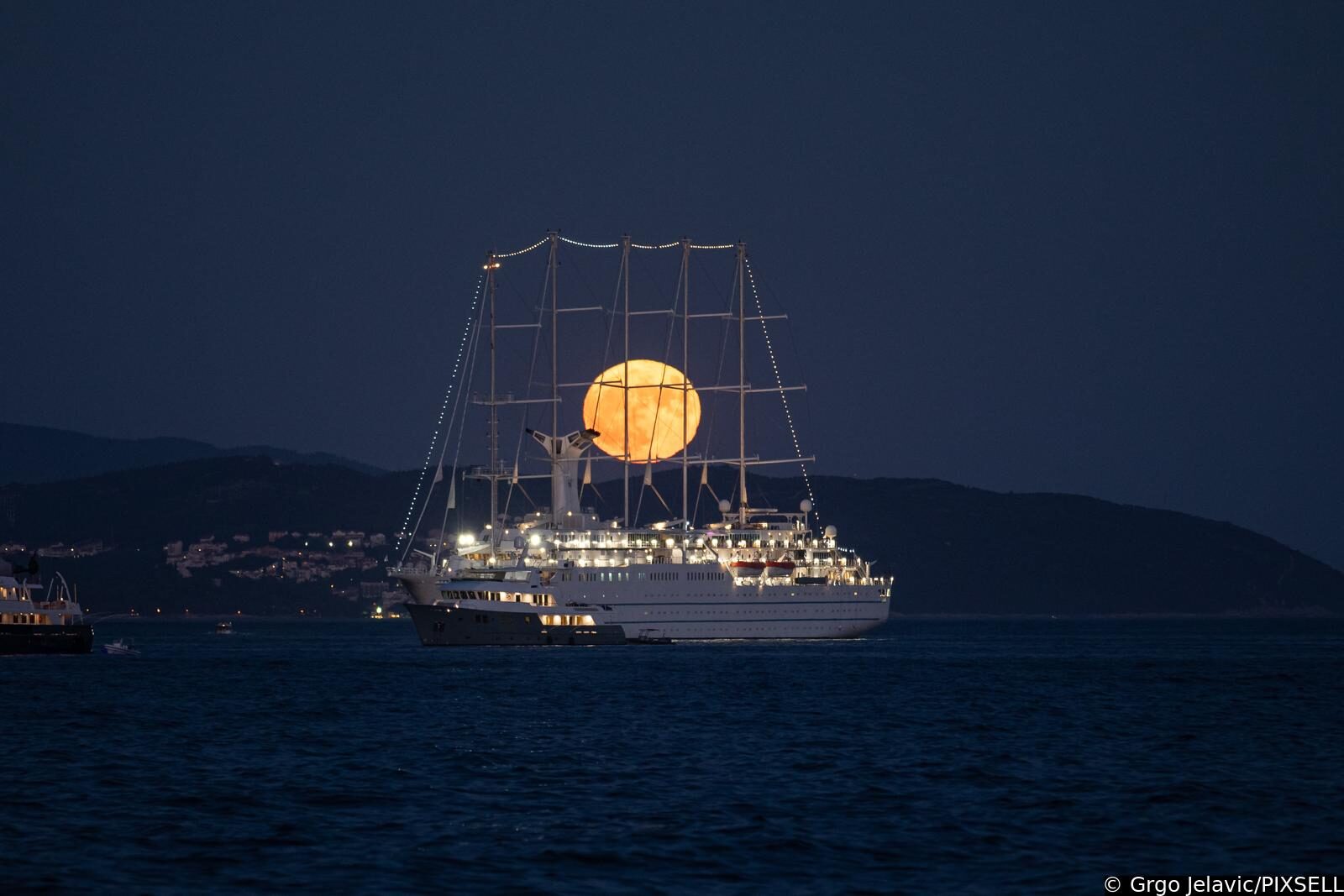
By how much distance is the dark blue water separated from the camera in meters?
27.0

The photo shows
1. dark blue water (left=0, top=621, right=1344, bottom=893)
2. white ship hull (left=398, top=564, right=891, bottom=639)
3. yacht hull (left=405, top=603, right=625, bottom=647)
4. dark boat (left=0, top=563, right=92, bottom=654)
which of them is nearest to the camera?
dark blue water (left=0, top=621, right=1344, bottom=893)

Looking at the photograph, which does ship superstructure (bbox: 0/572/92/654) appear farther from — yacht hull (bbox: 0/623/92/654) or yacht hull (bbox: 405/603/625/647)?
yacht hull (bbox: 405/603/625/647)

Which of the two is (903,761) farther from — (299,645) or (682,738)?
(299,645)

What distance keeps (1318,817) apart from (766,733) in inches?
733

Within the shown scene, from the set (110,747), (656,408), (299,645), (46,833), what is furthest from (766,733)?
(299,645)

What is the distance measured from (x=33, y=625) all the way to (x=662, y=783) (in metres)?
62.7

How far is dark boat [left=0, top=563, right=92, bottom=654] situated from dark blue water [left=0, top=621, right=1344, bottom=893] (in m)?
17.4

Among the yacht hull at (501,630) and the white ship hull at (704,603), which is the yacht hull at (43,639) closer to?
the yacht hull at (501,630)

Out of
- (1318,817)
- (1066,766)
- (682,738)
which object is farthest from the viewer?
(682,738)

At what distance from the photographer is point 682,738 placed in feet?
155

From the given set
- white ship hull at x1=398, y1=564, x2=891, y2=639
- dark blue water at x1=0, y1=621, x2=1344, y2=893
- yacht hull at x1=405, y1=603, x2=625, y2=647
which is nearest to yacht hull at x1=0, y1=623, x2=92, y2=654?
dark blue water at x1=0, y1=621, x2=1344, y2=893

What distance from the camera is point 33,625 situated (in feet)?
301

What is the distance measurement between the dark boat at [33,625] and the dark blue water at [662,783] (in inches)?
685

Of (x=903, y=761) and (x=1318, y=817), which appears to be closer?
(x=1318, y=817)
